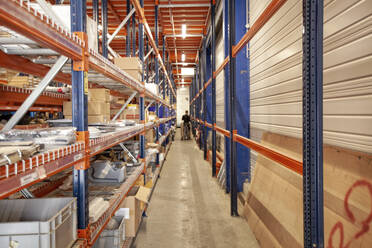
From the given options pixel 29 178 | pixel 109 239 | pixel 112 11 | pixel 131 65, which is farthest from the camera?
pixel 112 11

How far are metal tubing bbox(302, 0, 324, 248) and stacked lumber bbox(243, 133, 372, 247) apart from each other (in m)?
0.42

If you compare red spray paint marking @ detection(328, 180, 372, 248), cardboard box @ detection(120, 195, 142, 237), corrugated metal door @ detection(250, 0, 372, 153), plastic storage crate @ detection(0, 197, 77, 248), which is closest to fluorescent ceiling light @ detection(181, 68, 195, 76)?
corrugated metal door @ detection(250, 0, 372, 153)

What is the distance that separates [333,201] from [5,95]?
10.8 feet

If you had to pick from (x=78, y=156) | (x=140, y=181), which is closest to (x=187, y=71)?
(x=140, y=181)

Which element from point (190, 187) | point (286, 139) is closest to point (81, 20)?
point (286, 139)

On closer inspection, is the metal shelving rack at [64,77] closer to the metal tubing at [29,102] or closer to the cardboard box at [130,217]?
the metal tubing at [29,102]

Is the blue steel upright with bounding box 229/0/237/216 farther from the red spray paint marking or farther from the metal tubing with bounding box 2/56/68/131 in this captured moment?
the metal tubing with bounding box 2/56/68/131

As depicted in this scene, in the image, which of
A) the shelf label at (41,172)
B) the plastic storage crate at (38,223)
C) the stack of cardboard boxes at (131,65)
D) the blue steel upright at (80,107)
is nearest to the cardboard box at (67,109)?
the blue steel upright at (80,107)

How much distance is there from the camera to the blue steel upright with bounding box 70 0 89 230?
168cm

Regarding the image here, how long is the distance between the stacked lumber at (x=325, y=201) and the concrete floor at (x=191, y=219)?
0.37 meters

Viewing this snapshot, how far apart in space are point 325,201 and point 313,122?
1040 mm

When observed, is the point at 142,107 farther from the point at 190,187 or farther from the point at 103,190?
the point at 190,187

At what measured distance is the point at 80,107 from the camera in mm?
1705

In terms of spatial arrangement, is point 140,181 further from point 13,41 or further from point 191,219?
point 13,41
